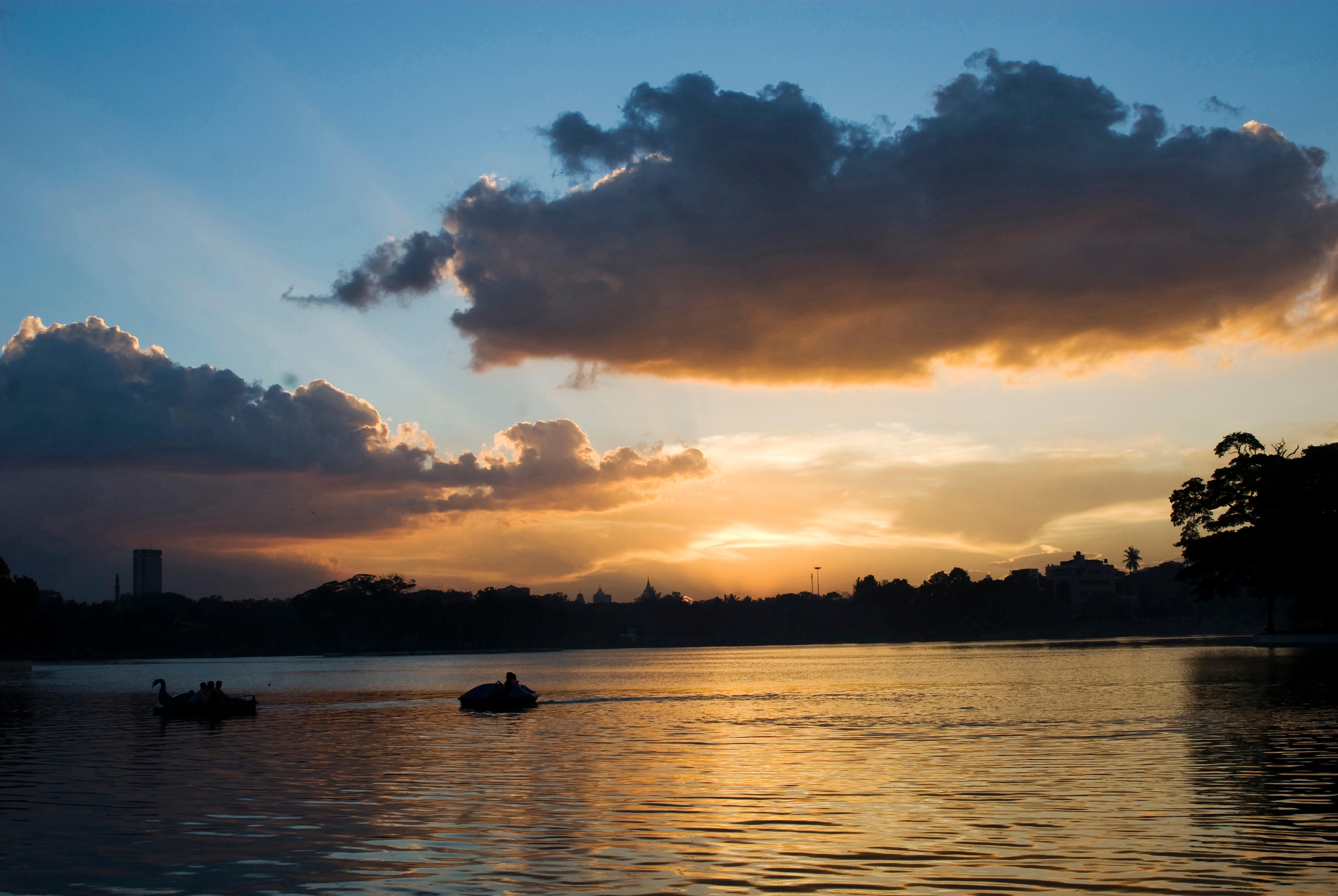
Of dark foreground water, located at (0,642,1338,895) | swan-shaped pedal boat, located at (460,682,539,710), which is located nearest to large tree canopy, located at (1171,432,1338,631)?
dark foreground water, located at (0,642,1338,895)

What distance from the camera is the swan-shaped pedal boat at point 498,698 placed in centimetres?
6319

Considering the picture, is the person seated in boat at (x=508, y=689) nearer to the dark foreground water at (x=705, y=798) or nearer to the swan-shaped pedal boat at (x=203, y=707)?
the dark foreground water at (x=705, y=798)

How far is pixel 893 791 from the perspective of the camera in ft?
83.4

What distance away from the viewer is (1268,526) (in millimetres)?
108375

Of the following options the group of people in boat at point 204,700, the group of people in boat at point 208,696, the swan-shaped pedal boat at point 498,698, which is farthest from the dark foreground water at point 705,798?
the swan-shaped pedal boat at point 498,698

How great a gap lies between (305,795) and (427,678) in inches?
3732

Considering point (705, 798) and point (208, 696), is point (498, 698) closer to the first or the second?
point (208, 696)

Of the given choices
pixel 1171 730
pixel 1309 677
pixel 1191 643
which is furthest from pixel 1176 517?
pixel 1171 730

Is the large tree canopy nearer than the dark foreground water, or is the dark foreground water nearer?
the dark foreground water

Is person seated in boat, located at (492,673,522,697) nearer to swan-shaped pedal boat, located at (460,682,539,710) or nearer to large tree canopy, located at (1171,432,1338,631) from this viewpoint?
swan-shaped pedal boat, located at (460,682,539,710)

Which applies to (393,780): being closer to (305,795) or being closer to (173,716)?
(305,795)

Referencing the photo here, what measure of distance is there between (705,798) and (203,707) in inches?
1593

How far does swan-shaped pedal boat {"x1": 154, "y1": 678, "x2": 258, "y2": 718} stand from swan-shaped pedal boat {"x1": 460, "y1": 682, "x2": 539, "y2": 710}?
1177cm

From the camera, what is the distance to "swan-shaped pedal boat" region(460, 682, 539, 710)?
63188 millimetres
